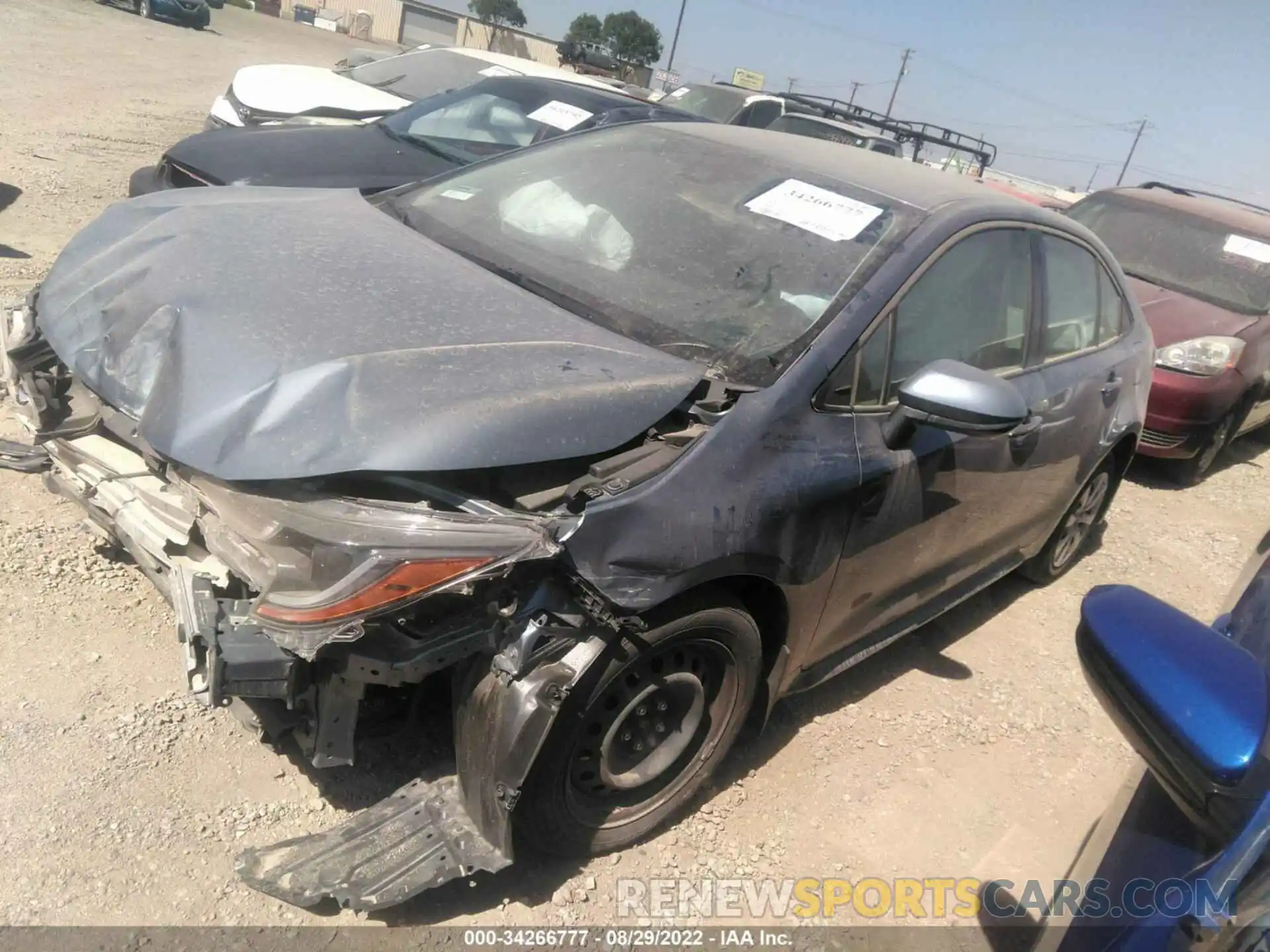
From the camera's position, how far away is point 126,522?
2301mm

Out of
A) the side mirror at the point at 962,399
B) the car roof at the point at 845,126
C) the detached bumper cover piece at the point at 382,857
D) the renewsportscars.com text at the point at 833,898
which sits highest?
the car roof at the point at 845,126

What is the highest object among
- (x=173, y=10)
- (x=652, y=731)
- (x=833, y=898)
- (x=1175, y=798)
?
(x=1175, y=798)

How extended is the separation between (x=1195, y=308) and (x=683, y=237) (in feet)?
16.7

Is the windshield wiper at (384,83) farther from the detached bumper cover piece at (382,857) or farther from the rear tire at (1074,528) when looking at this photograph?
the detached bumper cover piece at (382,857)

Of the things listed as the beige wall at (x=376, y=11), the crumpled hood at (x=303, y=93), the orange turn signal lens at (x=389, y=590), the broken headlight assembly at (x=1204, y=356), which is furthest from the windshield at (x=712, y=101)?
the beige wall at (x=376, y=11)

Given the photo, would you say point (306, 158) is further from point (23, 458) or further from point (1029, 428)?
point (1029, 428)

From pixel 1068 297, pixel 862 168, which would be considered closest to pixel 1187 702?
pixel 862 168

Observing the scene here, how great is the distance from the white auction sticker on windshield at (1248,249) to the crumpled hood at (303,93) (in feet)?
21.2

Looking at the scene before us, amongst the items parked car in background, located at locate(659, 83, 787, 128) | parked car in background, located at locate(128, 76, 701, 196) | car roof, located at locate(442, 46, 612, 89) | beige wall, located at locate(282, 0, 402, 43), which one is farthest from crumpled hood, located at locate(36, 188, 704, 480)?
beige wall, located at locate(282, 0, 402, 43)

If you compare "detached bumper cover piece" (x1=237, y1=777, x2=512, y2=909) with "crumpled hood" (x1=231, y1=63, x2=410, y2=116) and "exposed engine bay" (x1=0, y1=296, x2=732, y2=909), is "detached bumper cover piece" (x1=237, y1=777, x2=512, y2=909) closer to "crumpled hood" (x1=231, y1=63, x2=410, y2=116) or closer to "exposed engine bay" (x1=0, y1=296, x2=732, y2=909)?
"exposed engine bay" (x1=0, y1=296, x2=732, y2=909)

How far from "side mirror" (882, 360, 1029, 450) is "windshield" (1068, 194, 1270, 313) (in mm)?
4946

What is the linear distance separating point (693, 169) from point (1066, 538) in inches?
103

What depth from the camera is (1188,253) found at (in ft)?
22.7

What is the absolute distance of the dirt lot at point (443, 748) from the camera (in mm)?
2217
